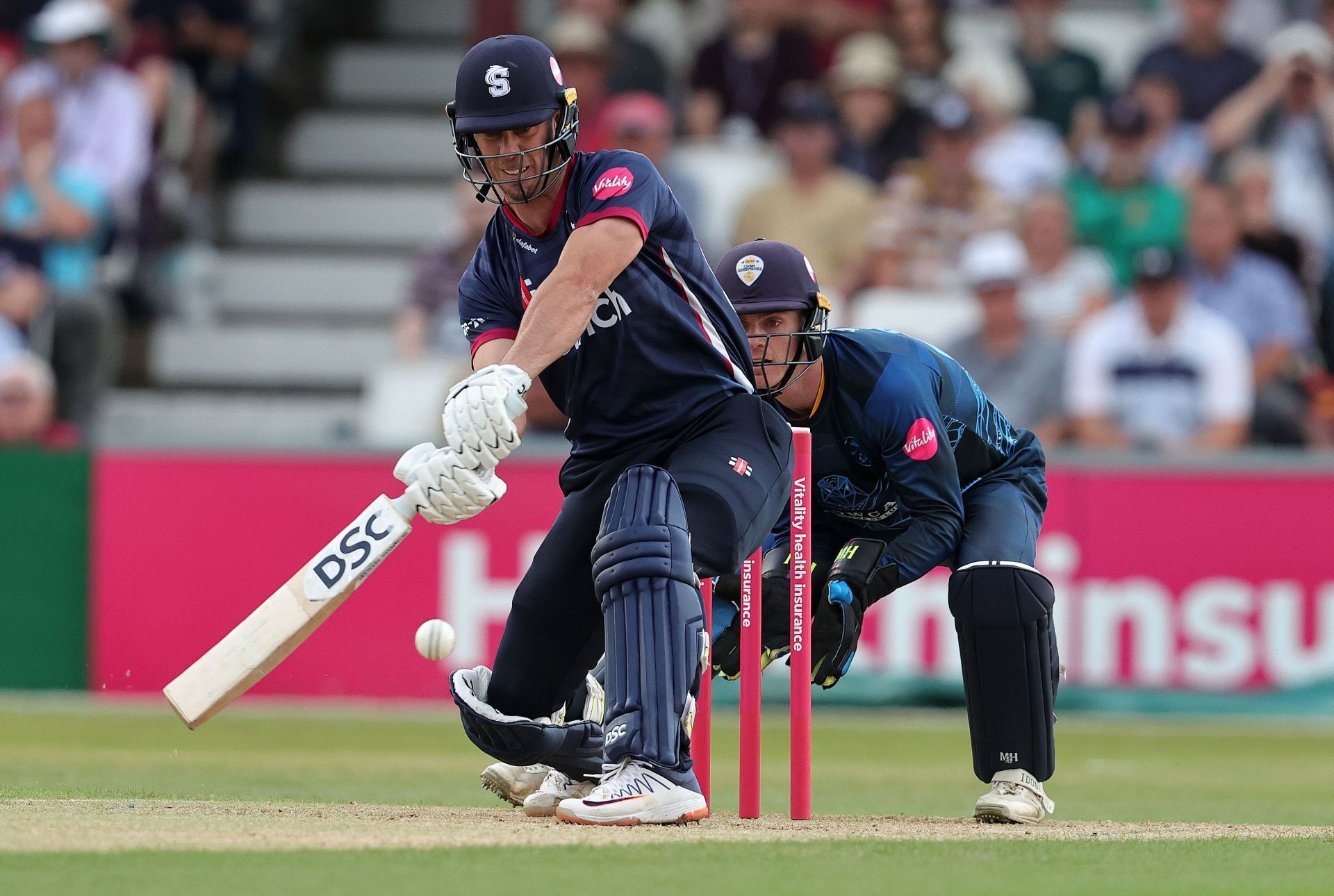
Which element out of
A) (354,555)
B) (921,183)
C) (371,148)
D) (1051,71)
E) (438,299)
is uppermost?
(1051,71)

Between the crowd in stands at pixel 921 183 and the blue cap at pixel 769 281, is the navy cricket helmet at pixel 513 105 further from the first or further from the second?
the crowd in stands at pixel 921 183

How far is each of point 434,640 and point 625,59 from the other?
9329mm

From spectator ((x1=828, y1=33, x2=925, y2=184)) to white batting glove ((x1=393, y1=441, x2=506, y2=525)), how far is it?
29.0 ft

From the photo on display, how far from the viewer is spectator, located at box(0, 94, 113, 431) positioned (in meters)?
13.0

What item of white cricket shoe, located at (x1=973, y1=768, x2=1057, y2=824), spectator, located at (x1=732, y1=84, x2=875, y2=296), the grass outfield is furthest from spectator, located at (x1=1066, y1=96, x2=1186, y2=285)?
white cricket shoe, located at (x1=973, y1=768, x2=1057, y2=824)

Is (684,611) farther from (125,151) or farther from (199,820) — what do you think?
(125,151)

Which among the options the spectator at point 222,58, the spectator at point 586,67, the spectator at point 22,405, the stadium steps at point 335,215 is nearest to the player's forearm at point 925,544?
the spectator at point 22,405

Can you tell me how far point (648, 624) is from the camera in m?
5.06

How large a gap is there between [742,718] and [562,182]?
1657mm

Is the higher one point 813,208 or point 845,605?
point 813,208

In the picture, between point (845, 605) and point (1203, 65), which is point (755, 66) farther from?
point (845, 605)

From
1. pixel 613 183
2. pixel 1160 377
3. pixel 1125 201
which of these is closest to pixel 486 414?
pixel 613 183

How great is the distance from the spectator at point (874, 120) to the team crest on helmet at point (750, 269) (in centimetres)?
770

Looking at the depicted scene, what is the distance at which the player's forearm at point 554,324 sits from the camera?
203 inches
